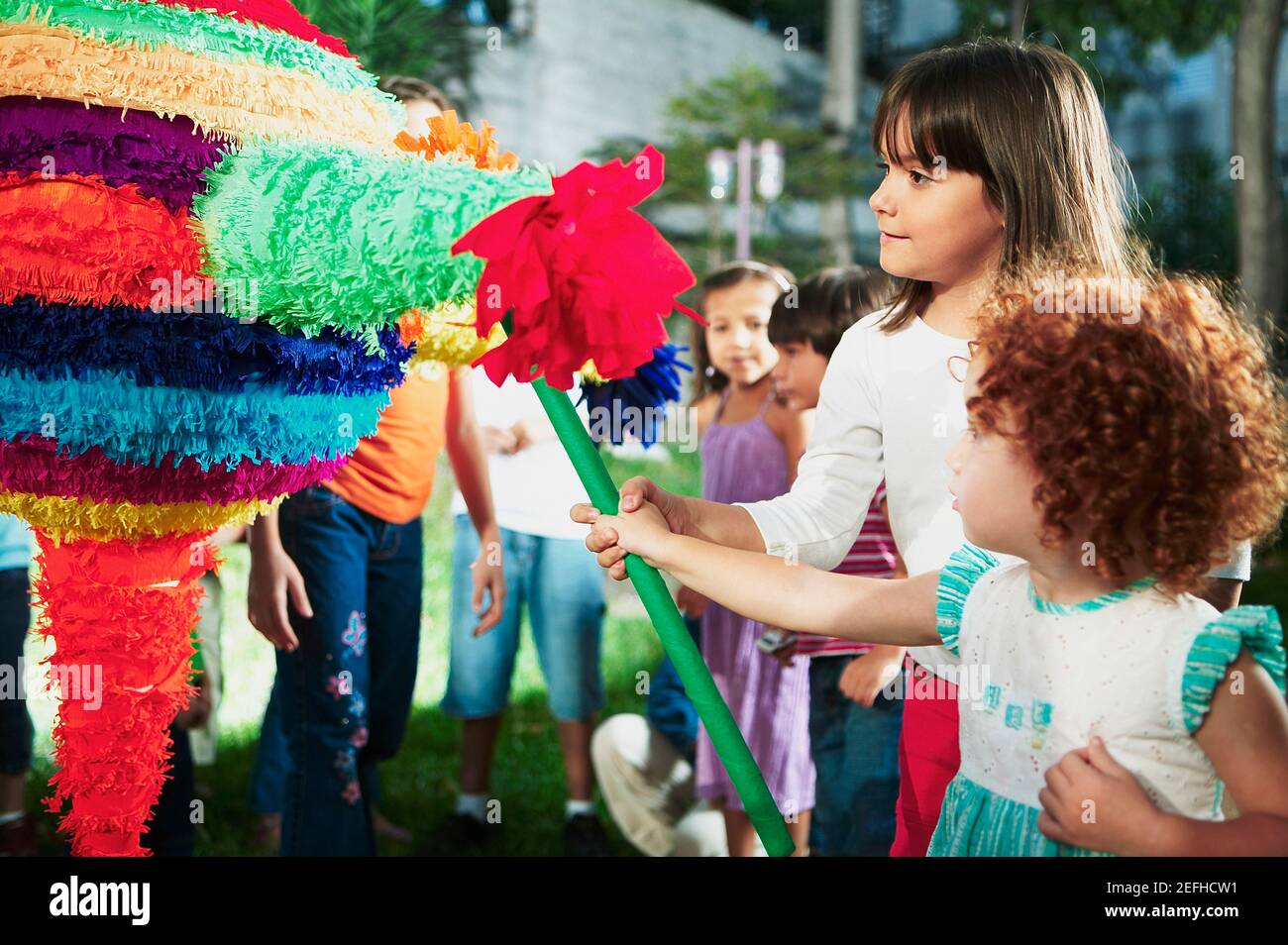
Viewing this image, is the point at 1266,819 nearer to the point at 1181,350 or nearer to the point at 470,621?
the point at 1181,350

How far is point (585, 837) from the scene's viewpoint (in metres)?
2.51

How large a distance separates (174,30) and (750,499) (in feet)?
4.66

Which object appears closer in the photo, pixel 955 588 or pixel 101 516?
pixel 955 588

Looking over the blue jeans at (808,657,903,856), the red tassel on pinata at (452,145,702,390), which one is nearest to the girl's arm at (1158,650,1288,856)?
the red tassel on pinata at (452,145,702,390)

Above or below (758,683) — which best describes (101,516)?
above

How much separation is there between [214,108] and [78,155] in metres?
0.12

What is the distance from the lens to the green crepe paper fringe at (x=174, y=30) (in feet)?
3.52

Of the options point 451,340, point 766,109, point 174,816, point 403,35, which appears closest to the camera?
point 451,340

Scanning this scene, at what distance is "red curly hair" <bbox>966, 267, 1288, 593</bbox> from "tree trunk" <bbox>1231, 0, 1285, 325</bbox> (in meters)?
4.56

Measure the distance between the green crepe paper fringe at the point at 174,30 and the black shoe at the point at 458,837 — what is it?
1.69m

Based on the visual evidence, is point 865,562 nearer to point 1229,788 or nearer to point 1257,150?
point 1229,788

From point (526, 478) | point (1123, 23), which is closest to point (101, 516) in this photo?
point (526, 478)

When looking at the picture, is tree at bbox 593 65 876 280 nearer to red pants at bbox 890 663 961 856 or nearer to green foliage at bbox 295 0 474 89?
green foliage at bbox 295 0 474 89
